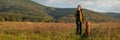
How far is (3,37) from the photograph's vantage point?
17.7 m

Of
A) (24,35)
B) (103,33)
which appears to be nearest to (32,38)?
(24,35)

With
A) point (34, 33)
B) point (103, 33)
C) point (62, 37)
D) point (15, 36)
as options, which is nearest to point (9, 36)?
point (15, 36)

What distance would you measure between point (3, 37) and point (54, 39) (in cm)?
289

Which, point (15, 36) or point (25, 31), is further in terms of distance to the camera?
point (25, 31)

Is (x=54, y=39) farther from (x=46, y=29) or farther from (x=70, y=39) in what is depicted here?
(x=46, y=29)

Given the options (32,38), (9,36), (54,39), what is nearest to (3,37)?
(9,36)

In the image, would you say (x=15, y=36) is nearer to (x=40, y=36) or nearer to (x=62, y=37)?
(x=40, y=36)

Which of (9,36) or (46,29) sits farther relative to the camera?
(46,29)

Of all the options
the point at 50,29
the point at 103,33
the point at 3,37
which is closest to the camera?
the point at 3,37

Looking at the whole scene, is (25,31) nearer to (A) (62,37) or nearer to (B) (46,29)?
(B) (46,29)

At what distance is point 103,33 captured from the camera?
63.1ft

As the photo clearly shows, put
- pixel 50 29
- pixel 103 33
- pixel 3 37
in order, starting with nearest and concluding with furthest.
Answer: pixel 3 37 < pixel 103 33 < pixel 50 29

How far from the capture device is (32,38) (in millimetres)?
17844

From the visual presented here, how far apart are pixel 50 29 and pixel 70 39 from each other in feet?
9.88
